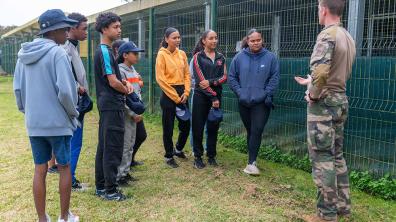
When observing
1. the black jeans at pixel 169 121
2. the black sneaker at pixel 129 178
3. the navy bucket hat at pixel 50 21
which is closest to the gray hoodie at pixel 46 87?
the navy bucket hat at pixel 50 21

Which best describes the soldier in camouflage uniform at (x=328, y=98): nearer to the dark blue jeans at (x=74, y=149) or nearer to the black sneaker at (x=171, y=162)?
the black sneaker at (x=171, y=162)

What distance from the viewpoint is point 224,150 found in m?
6.61

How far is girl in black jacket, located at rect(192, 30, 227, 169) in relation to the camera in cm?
541

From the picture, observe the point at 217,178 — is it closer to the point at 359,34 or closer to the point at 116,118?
the point at 116,118

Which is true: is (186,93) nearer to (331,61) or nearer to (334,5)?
(331,61)

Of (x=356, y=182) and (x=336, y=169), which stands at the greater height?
(x=336, y=169)

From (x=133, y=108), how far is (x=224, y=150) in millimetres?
2518

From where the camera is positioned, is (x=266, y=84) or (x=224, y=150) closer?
(x=266, y=84)

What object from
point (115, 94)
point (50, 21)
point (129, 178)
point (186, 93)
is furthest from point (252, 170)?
point (50, 21)

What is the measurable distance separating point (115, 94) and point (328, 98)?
6.86ft

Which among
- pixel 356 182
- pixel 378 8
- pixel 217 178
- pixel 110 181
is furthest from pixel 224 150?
pixel 378 8

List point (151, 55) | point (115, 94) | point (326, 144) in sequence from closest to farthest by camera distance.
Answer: point (326, 144) → point (115, 94) → point (151, 55)

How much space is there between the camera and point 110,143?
418 centimetres

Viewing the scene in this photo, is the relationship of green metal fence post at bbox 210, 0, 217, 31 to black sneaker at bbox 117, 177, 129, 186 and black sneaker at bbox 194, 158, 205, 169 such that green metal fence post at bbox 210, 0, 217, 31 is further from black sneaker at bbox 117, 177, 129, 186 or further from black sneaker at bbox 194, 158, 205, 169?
black sneaker at bbox 117, 177, 129, 186
